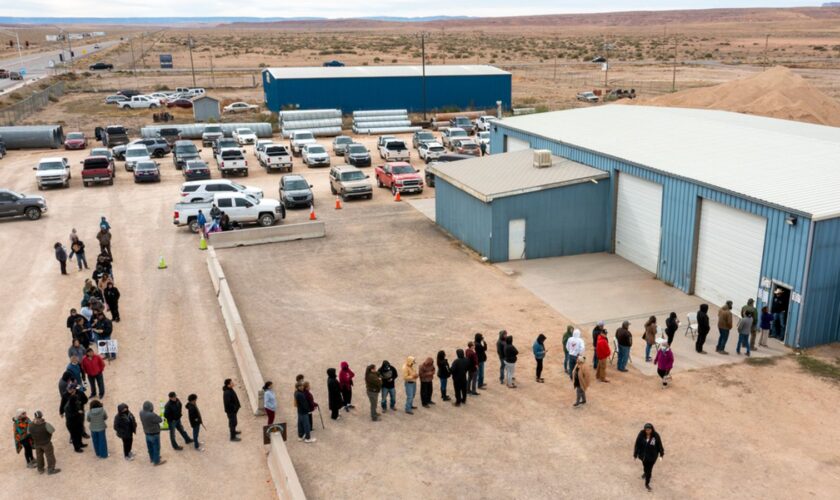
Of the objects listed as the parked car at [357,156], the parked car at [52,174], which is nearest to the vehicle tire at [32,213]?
the parked car at [52,174]

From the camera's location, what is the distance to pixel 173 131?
54562 mm

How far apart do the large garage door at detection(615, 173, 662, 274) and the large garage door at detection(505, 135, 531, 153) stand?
882 centimetres

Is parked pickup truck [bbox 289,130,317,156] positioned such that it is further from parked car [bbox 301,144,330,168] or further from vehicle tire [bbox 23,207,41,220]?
vehicle tire [bbox 23,207,41,220]

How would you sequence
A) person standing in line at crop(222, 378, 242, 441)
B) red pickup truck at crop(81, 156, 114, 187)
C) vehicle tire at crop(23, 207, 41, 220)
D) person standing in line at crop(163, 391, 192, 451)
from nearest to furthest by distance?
person standing in line at crop(163, 391, 192, 451) → person standing in line at crop(222, 378, 242, 441) → vehicle tire at crop(23, 207, 41, 220) → red pickup truck at crop(81, 156, 114, 187)

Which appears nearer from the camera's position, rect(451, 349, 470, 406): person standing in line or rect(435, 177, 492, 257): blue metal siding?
rect(451, 349, 470, 406): person standing in line

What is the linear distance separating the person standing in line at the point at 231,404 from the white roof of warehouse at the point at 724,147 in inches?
557

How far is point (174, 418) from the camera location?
13.9m

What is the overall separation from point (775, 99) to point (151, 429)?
45799 millimetres

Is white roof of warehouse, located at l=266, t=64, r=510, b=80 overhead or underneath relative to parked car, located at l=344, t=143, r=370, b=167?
overhead

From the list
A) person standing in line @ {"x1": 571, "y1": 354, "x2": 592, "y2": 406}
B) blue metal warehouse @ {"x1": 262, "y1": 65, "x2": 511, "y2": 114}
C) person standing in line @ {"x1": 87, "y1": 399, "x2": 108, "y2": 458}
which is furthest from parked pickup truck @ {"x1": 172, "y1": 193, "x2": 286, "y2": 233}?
blue metal warehouse @ {"x1": 262, "y1": 65, "x2": 511, "y2": 114}

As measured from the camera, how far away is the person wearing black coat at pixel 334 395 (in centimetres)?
1471

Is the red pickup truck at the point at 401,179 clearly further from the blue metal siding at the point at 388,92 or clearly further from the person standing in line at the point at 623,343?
the blue metal siding at the point at 388,92

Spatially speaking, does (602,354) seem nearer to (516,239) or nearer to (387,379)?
(387,379)

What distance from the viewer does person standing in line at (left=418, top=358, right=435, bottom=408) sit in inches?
601
